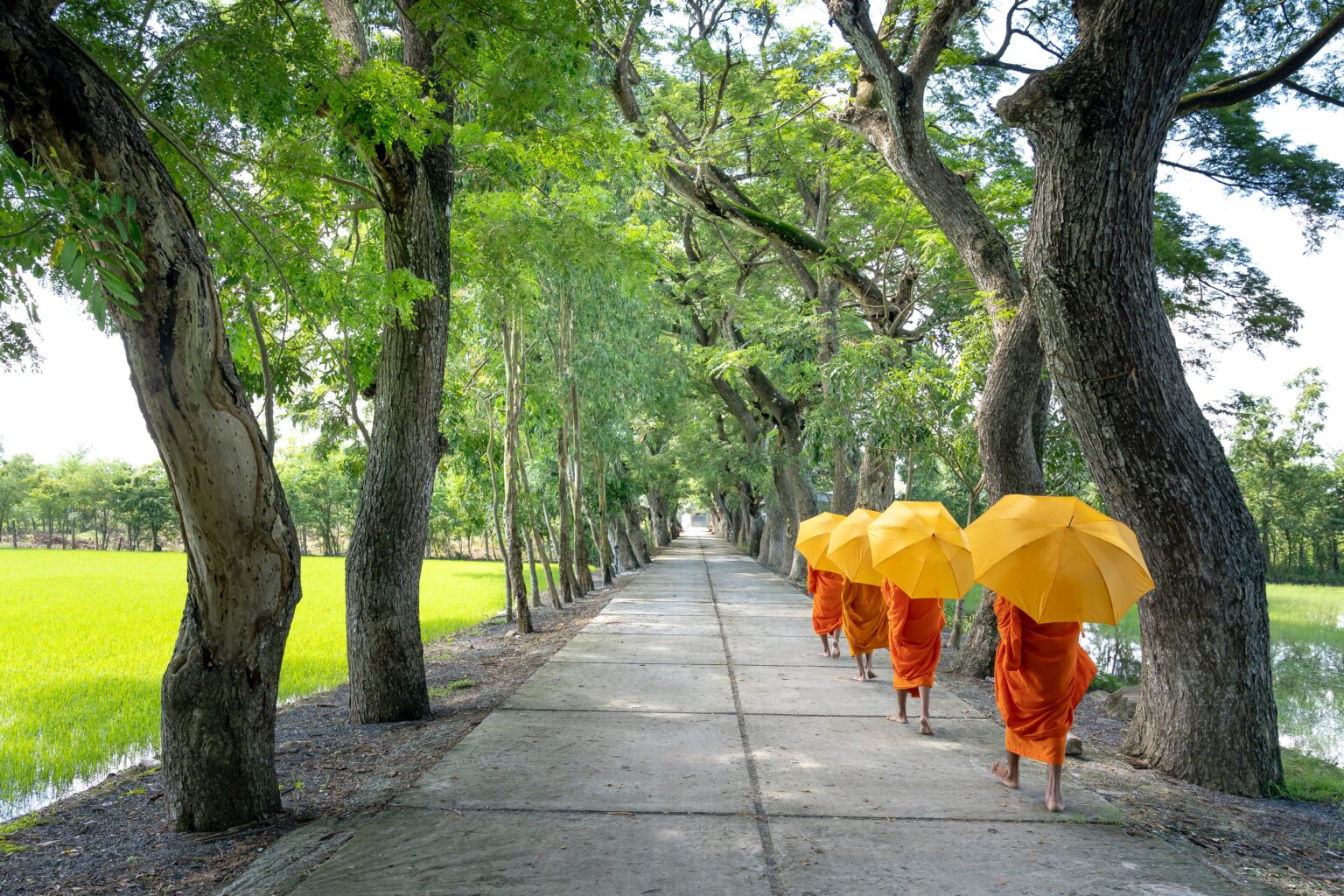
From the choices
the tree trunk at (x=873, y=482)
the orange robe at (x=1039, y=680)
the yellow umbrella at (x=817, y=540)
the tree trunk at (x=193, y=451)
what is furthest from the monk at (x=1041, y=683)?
the tree trunk at (x=873, y=482)

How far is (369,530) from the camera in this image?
668 cm

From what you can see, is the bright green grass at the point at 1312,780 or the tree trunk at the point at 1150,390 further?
the bright green grass at the point at 1312,780

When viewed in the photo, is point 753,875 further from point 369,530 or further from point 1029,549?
point 369,530

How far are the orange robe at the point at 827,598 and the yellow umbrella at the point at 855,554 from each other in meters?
1.71

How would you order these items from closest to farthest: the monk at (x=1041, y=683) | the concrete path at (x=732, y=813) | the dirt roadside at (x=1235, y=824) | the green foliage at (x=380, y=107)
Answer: the concrete path at (x=732, y=813), the dirt roadside at (x=1235, y=824), the monk at (x=1041, y=683), the green foliage at (x=380, y=107)

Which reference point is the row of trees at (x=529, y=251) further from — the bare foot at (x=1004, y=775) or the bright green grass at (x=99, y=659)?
the bright green grass at (x=99, y=659)

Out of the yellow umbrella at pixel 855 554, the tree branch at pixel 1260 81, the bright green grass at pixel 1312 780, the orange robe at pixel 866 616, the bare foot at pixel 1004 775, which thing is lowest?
the bright green grass at pixel 1312 780

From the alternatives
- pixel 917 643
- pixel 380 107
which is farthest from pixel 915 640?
pixel 380 107

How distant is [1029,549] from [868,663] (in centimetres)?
439

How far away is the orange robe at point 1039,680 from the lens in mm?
4707

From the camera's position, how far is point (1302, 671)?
13719 millimetres

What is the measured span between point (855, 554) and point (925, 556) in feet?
4.48

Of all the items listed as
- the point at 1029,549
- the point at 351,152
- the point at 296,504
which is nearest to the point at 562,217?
the point at 351,152

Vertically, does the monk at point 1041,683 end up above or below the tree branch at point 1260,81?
below
